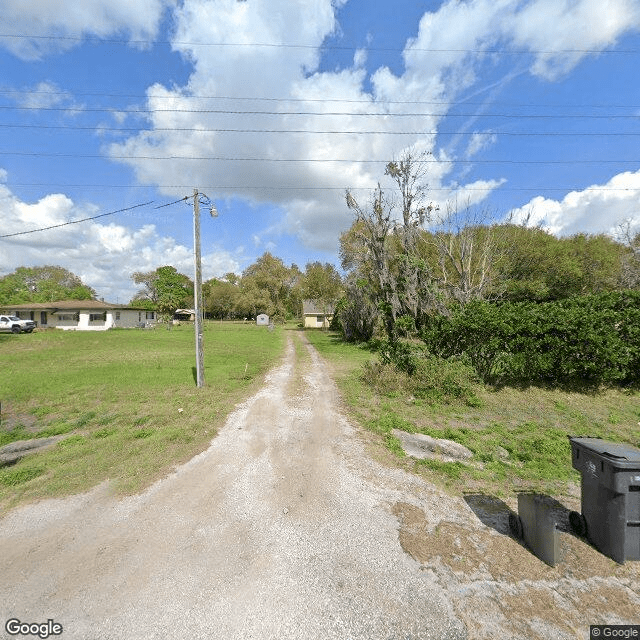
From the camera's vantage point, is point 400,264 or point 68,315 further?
point 68,315

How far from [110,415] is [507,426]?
378 inches

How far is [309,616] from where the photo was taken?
2691 millimetres

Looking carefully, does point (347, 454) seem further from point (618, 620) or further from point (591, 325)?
point (591, 325)

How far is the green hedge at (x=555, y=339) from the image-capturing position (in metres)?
8.88

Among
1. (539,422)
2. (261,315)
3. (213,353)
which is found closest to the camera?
(539,422)

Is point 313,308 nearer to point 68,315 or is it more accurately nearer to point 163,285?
point 68,315

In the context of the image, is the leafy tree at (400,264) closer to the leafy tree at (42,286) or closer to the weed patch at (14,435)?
the weed patch at (14,435)

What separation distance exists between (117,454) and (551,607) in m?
6.57

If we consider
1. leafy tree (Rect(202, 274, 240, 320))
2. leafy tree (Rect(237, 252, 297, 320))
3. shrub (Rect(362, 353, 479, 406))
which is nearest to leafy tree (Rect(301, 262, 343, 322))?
leafy tree (Rect(237, 252, 297, 320))

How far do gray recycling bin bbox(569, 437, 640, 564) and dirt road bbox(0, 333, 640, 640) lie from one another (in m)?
0.19

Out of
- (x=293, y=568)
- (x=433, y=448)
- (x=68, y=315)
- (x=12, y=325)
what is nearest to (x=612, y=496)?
(x=433, y=448)

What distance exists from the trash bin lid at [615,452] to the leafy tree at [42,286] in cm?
8014

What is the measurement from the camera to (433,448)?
19.8ft

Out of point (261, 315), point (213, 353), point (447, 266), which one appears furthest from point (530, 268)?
point (261, 315)
